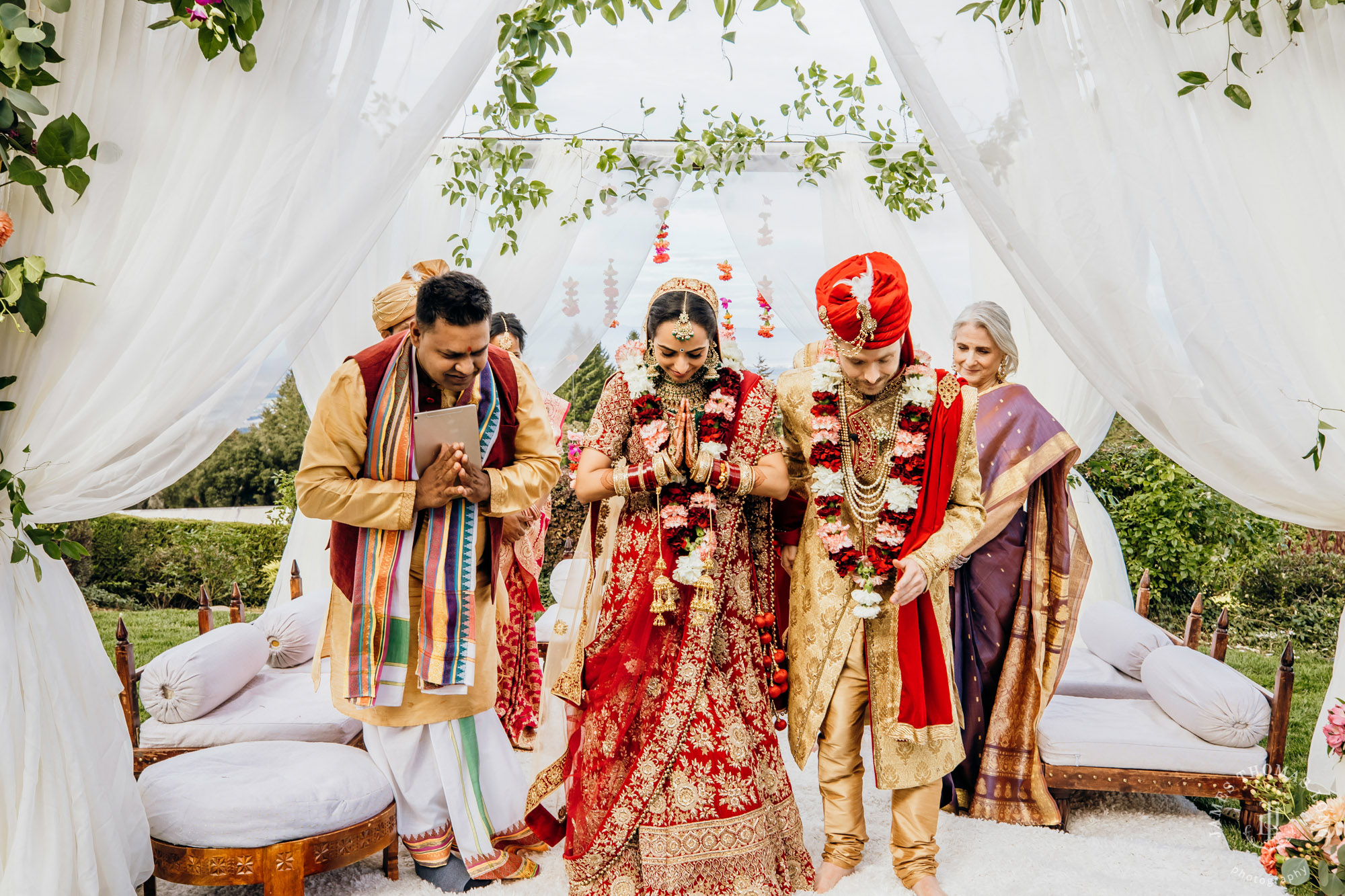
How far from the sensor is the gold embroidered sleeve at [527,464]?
117 inches

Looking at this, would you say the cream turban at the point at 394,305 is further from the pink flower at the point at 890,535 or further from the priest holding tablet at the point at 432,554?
the pink flower at the point at 890,535

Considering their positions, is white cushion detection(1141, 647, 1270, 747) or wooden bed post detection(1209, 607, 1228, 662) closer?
white cushion detection(1141, 647, 1270, 747)

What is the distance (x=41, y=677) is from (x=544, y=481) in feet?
4.62

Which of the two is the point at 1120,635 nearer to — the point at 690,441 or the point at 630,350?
the point at 690,441

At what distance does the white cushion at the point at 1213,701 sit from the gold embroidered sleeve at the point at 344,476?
2833 millimetres

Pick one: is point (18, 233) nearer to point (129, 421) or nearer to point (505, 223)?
point (129, 421)

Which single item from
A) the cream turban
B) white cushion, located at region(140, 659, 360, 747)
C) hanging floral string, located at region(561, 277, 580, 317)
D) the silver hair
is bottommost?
white cushion, located at region(140, 659, 360, 747)

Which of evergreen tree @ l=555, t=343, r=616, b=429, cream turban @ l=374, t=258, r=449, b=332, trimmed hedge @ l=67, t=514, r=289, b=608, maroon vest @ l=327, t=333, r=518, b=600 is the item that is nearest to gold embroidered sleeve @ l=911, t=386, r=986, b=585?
maroon vest @ l=327, t=333, r=518, b=600

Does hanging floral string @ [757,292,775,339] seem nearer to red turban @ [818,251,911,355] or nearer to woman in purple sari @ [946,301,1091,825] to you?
woman in purple sari @ [946,301,1091,825]

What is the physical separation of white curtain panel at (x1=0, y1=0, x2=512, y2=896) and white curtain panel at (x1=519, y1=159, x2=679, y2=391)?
3.07m

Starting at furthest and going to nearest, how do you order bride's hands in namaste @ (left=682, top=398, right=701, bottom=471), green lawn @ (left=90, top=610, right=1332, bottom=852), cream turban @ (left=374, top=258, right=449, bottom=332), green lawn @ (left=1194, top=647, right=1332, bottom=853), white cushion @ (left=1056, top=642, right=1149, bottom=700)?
1. green lawn @ (left=90, top=610, right=1332, bottom=852)
2. green lawn @ (left=1194, top=647, right=1332, bottom=853)
3. white cushion @ (left=1056, top=642, right=1149, bottom=700)
4. cream turban @ (left=374, top=258, right=449, bottom=332)
5. bride's hands in namaste @ (left=682, top=398, right=701, bottom=471)

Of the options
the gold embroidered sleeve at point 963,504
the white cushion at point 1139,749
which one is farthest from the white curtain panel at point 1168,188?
the white cushion at point 1139,749

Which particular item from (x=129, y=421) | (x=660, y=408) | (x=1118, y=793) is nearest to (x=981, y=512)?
(x=660, y=408)

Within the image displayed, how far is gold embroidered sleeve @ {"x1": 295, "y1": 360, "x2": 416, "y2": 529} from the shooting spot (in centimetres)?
279
